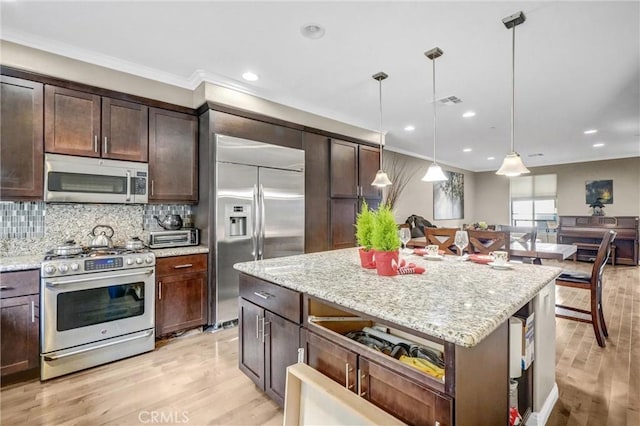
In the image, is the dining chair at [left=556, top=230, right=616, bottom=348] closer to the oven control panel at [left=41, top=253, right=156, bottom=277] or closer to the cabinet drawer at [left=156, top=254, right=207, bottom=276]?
the cabinet drawer at [left=156, top=254, right=207, bottom=276]

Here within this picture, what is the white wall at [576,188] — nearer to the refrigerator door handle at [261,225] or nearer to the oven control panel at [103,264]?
the refrigerator door handle at [261,225]

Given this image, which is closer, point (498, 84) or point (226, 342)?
point (226, 342)

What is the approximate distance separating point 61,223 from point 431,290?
320 centimetres

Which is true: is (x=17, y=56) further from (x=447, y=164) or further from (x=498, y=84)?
(x=447, y=164)

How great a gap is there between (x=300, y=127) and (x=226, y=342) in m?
2.60

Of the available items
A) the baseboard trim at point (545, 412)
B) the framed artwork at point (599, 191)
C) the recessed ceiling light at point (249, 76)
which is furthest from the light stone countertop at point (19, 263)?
the framed artwork at point (599, 191)

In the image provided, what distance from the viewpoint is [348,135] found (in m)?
4.44

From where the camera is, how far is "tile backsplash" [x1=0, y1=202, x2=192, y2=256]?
2.49 metres

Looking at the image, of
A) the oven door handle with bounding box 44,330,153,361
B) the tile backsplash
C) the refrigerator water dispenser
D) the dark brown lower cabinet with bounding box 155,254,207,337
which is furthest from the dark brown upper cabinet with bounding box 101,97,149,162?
the oven door handle with bounding box 44,330,153,361

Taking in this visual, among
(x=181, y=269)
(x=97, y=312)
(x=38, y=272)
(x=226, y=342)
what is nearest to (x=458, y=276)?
(x=226, y=342)

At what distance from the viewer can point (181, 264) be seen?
2.83 m

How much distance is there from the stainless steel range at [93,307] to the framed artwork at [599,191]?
9.58 m

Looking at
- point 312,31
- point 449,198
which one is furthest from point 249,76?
point 449,198

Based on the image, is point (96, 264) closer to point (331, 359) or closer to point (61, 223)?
point (61, 223)
